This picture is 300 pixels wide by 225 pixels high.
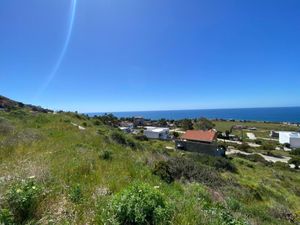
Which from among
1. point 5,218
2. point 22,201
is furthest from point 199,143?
point 5,218

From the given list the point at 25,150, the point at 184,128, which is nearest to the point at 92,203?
the point at 25,150

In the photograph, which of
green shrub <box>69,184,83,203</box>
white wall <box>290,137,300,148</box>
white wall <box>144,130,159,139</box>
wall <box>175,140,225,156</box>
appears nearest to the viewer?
green shrub <box>69,184,83,203</box>

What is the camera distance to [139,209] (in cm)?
328

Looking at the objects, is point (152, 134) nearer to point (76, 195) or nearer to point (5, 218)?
→ point (76, 195)

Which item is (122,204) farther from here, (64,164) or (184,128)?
(184,128)

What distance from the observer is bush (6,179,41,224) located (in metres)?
3.00

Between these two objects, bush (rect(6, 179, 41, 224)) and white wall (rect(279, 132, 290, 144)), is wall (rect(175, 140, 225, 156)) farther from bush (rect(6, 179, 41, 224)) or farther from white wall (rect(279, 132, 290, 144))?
bush (rect(6, 179, 41, 224))

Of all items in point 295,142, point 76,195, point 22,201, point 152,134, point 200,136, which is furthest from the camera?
point 152,134

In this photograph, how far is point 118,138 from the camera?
1753cm

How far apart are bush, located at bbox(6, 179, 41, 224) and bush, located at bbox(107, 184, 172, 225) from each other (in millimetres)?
1027

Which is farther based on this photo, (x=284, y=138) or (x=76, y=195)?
(x=284, y=138)

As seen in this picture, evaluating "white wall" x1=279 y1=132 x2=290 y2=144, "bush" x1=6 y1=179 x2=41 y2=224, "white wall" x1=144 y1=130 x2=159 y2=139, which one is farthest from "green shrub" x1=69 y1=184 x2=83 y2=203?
"white wall" x1=279 y1=132 x2=290 y2=144

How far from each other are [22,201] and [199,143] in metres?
49.5

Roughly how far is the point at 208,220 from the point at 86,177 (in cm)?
269
